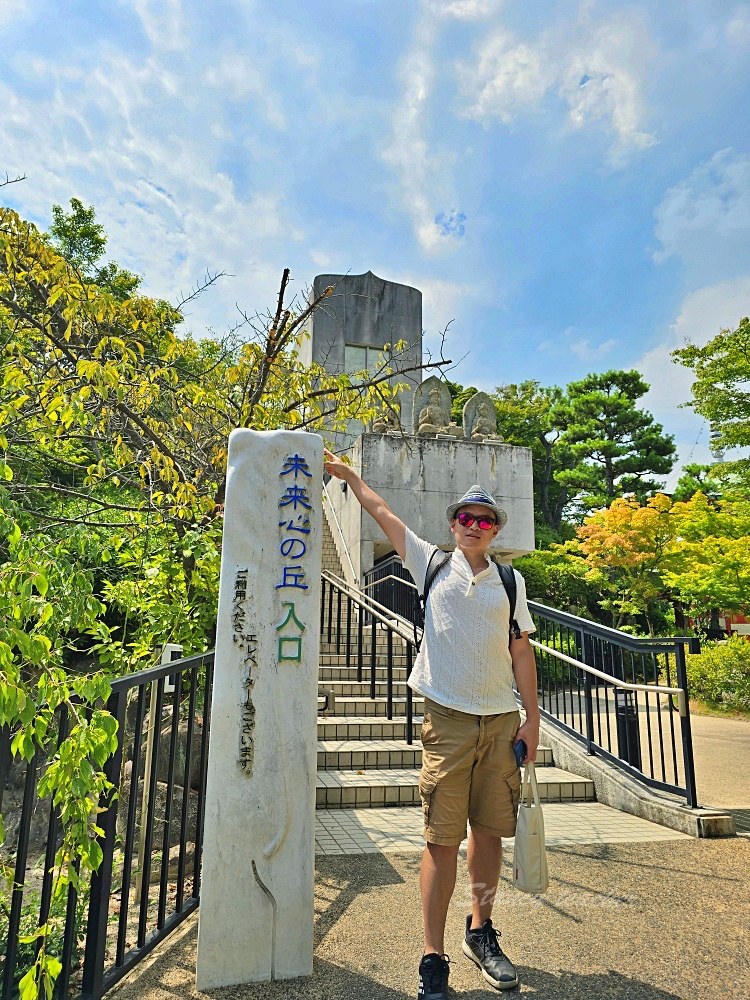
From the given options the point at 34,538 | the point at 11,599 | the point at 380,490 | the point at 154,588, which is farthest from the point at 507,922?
the point at 380,490

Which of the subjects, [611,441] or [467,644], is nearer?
[467,644]

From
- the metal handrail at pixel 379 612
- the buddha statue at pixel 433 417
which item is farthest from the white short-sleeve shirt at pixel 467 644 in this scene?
the buddha statue at pixel 433 417

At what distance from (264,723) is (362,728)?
3.75 metres

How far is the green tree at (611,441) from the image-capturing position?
84.3 ft

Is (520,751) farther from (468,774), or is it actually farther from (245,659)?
(245,659)

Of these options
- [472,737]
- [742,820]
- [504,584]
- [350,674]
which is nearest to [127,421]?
[504,584]

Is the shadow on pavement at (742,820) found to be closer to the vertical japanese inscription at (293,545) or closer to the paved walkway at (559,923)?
the paved walkway at (559,923)

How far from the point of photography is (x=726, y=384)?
13125 mm

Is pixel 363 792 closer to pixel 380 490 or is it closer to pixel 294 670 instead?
pixel 294 670

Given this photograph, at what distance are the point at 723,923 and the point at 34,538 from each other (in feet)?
14.1

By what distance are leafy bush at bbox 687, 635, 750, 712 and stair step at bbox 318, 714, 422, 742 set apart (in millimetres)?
6407

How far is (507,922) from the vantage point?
3059mm

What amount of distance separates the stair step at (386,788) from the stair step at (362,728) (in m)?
0.59

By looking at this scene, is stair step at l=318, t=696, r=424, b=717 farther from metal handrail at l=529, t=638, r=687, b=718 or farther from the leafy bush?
the leafy bush
